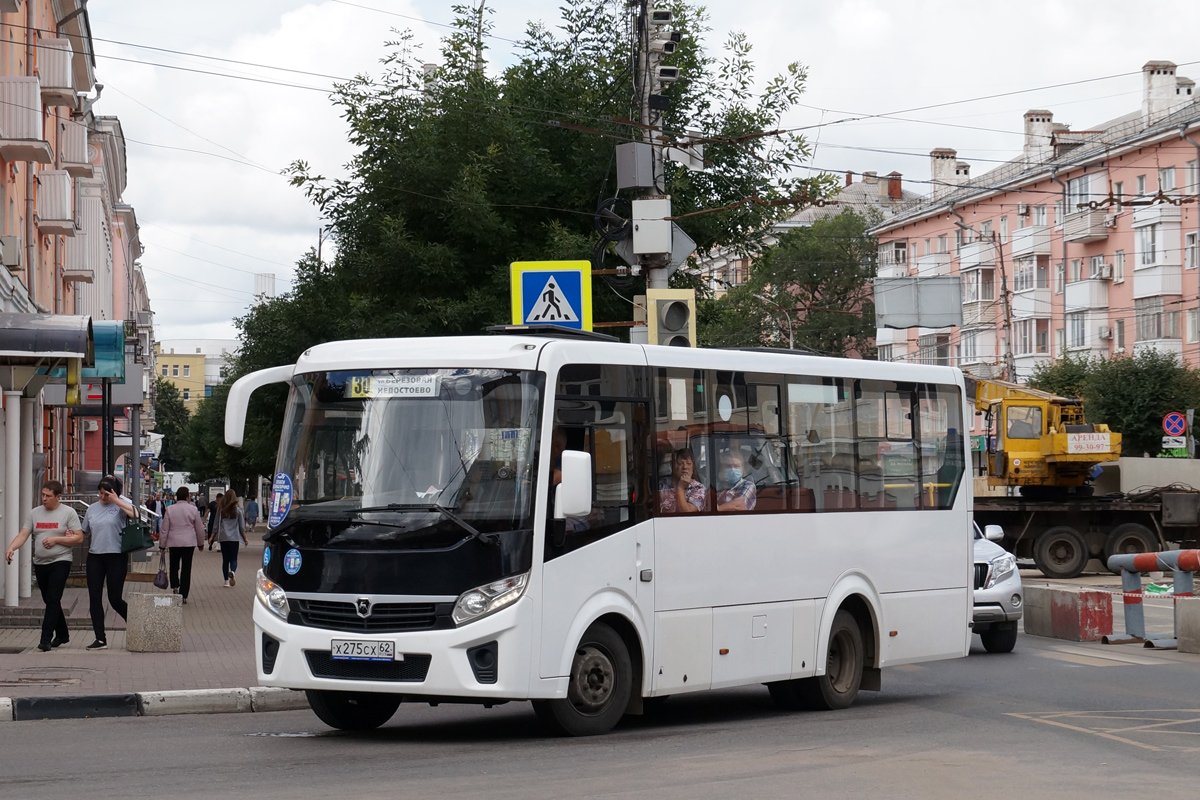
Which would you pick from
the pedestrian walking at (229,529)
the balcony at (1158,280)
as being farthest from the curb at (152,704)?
the balcony at (1158,280)

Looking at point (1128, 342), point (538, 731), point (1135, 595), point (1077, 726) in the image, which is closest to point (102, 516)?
point (538, 731)

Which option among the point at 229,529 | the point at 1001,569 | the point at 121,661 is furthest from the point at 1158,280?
the point at 121,661

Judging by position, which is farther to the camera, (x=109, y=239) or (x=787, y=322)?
(x=787, y=322)

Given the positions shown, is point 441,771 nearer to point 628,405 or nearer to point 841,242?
point 628,405

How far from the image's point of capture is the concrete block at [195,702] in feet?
39.8

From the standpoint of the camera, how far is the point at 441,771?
8.82 meters

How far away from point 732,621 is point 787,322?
7726 cm

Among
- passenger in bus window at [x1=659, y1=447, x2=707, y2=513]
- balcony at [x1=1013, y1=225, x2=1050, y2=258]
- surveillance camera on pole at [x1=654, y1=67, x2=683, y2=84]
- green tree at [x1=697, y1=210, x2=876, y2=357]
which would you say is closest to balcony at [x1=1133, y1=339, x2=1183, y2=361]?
balcony at [x1=1013, y1=225, x2=1050, y2=258]

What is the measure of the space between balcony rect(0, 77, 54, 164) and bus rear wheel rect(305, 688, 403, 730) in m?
18.4

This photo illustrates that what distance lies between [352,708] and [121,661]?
502 centimetres

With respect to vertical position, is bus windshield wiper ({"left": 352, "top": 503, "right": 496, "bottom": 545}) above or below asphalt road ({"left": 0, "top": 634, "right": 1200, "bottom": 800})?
above

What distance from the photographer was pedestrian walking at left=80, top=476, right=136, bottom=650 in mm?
15805

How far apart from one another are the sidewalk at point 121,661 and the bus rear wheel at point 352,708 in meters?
2.42

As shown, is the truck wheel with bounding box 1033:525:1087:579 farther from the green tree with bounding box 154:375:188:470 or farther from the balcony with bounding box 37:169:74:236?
the green tree with bounding box 154:375:188:470
